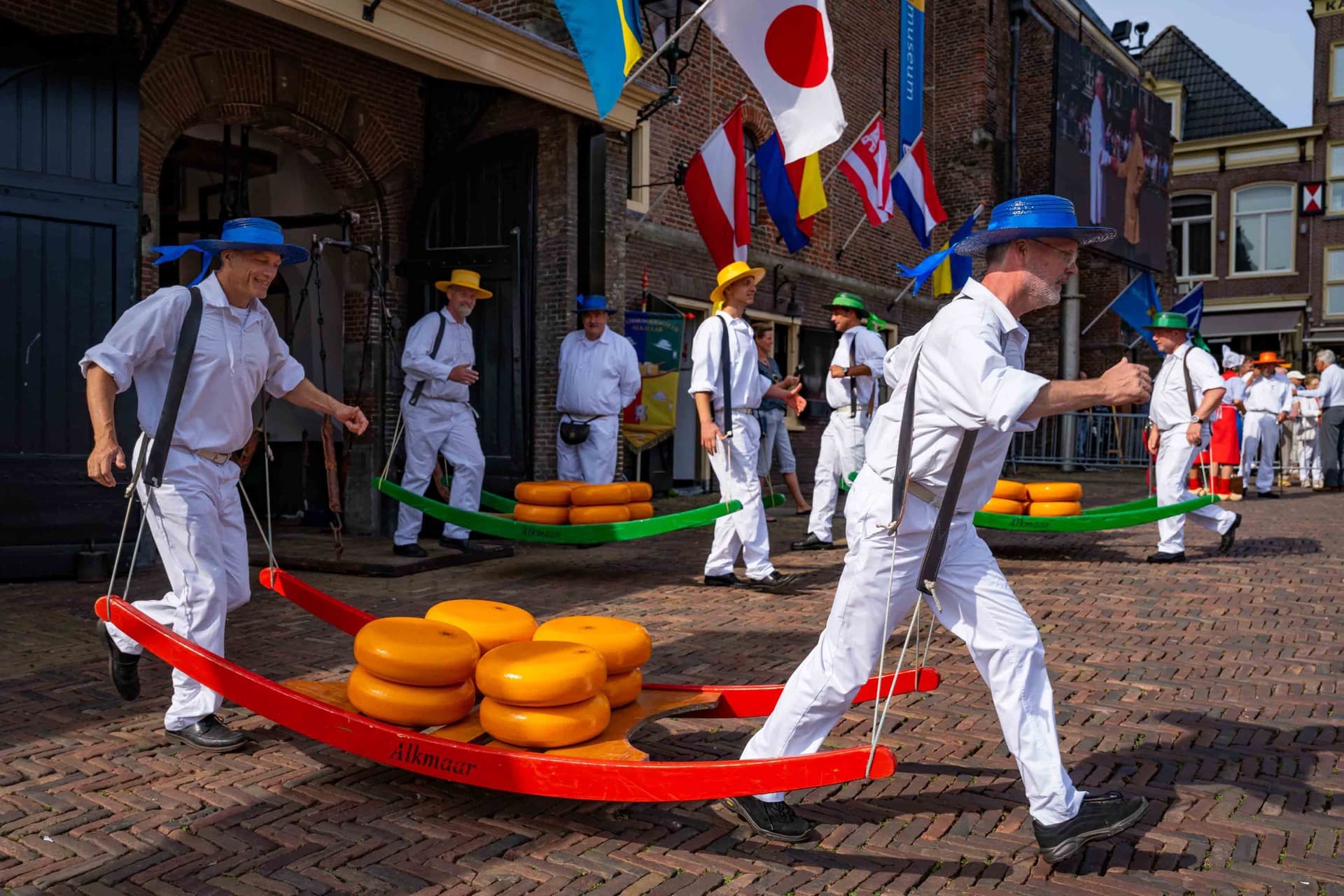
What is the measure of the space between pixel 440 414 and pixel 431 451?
A: 31 centimetres

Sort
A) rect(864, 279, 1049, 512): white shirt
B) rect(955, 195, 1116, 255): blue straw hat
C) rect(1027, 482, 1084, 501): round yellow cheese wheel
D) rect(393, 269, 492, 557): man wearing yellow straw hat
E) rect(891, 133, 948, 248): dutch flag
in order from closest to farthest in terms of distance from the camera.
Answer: rect(864, 279, 1049, 512): white shirt
rect(955, 195, 1116, 255): blue straw hat
rect(393, 269, 492, 557): man wearing yellow straw hat
rect(1027, 482, 1084, 501): round yellow cheese wheel
rect(891, 133, 948, 248): dutch flag

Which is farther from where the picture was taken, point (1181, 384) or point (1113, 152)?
point (1113, 152)

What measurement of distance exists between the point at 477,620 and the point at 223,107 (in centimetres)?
703

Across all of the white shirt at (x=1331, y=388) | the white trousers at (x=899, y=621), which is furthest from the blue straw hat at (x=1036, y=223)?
the white shirt at (x=1331, y=388)

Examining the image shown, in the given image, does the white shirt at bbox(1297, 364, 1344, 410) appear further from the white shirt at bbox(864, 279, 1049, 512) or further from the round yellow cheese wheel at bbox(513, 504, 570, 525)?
the white shirt at bbox(864, 279, 1049, 512)

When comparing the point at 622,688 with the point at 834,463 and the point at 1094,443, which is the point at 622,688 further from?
the point at 1094,443

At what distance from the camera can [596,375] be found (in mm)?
9500

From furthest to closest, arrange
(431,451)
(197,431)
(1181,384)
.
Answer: (431,451) < (1181,384) < (197,431)

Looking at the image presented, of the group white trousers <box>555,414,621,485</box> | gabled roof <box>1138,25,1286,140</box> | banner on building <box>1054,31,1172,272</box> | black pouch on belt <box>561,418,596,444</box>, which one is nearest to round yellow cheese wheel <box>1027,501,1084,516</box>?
white trousers <box>555,414,621,485</box>

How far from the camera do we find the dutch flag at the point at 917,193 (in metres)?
15.6

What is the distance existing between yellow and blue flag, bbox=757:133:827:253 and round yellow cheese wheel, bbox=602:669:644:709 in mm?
8698

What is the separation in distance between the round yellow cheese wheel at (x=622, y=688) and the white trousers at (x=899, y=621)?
21.9 inches

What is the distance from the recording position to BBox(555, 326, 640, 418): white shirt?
374 inches

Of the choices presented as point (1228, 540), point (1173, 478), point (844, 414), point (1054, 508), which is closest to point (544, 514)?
point (844, 414)
